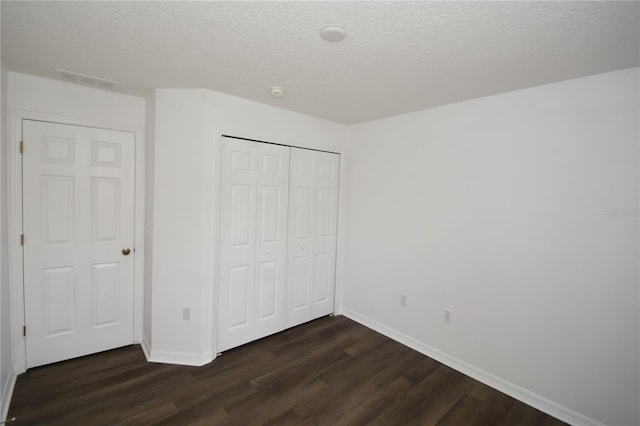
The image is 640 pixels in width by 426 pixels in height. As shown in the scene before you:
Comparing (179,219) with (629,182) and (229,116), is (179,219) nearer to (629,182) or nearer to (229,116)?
(229,116)

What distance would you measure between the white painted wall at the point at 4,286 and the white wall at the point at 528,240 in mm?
3116

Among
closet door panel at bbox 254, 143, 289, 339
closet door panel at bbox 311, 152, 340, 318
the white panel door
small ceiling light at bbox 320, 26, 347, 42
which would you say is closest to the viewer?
small ceiling light at bbox 320, 26, 347, 42

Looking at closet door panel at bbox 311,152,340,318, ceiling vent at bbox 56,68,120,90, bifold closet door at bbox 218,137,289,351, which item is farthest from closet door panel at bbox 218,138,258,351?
ceiling vent at bbox 56,68,120,90

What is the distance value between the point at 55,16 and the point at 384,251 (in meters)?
3.03

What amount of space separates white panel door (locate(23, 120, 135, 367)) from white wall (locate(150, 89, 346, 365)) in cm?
44

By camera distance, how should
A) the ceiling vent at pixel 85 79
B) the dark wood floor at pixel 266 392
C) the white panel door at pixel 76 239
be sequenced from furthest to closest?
the white panel door at pixel 76 239 → the ceiling vent at pixel 85 79 → the dark wood floor at pixel 266 392

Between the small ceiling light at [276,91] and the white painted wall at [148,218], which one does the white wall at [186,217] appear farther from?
the small ceiling light at [276,91]

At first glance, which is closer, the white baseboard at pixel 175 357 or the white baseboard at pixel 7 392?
the white baseboard at pixel 7 392

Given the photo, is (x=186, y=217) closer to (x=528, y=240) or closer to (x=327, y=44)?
(x=327, y=44)

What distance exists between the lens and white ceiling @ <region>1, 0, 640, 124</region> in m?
1.34

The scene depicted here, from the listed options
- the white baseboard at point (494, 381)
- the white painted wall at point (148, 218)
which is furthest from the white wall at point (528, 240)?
the white painted wall at point (148, 218)

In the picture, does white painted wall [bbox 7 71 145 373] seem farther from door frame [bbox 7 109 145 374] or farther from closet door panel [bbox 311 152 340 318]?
closet door panel [bbox 311 152 340 318]

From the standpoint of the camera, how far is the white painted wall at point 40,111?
2.18 meters

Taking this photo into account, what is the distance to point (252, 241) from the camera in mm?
2857
